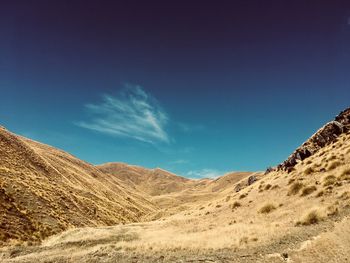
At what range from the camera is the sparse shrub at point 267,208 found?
30.8m

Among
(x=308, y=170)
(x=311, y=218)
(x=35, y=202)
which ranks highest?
(x=308, y=170)

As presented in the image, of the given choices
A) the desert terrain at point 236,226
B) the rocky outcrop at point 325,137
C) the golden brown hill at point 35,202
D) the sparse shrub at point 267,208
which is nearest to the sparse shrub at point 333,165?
the desert terrain at point 236,226

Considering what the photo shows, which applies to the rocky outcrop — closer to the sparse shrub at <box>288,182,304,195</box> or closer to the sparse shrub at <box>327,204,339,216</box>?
the sparse shrub at <box>288,182,304,195</box>

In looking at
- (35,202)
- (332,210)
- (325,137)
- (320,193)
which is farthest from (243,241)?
(35,202)

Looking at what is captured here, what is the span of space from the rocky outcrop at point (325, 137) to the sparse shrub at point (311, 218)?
70.9ft

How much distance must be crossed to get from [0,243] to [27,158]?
47.6 meters

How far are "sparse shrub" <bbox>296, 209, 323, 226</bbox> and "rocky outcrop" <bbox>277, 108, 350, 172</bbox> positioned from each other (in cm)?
2162

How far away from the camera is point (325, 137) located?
4684 centimetres

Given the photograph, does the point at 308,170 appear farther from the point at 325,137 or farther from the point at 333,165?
the point at 325,137

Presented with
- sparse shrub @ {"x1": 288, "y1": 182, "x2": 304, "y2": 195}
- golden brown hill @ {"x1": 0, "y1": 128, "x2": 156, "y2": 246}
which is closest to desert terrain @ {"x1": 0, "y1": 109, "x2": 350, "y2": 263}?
sparse shrub @ {"x1": 288, "y1": 182, "x2": 304, "y2": 195}

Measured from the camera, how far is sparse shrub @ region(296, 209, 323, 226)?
2198 cm

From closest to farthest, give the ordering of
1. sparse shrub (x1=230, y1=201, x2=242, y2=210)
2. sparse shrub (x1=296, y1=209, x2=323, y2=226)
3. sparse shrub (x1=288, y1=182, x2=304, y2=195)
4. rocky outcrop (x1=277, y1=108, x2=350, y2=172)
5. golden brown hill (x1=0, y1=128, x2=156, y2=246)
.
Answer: sparse shrub (x1=296, y1=209, x2=323, y2=226) < sparse shrub (x1=288, y1=182, x2=304, y2=195) < sparse shrub (x1=230, y1=201, x2=242, y2=210) < rocky outcrop (x1=277, y1=108, x2=350, y2=172) < golden brown hill (x1=0, y1=128, x2=156, y2=246)

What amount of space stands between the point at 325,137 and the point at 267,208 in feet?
69.0

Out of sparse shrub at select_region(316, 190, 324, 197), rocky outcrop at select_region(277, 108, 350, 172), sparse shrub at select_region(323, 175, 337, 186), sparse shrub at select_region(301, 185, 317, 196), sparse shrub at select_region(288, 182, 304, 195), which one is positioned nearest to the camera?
sparse shrub at select_region(316, 190, 324, 197)
